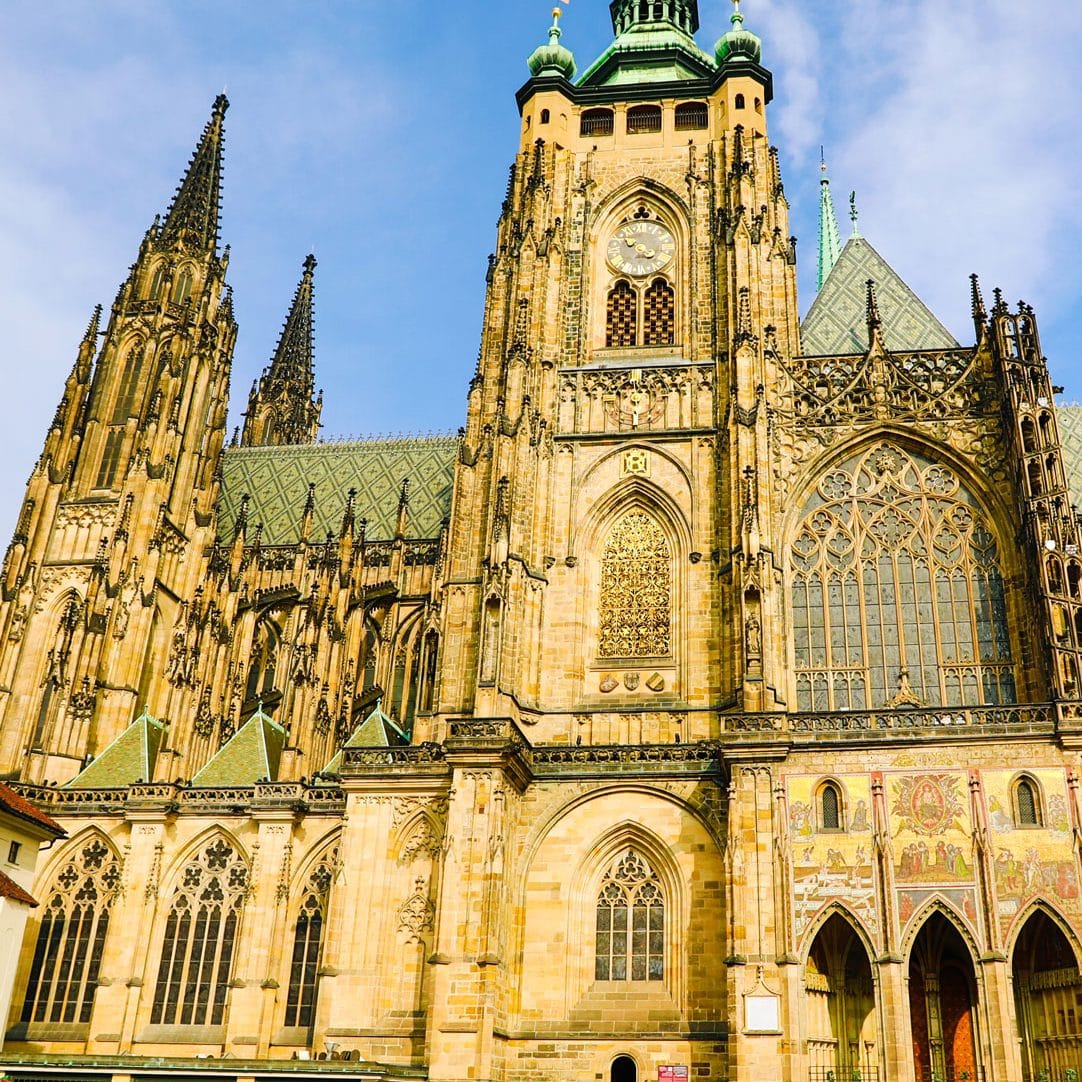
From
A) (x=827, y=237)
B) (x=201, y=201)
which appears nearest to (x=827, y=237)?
(x=827, y=237)

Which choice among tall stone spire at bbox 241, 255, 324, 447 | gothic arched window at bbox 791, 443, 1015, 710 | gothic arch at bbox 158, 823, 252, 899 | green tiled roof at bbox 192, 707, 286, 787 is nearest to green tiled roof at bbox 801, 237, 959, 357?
gothic arched window at bbox 791, 443, 1015, 710

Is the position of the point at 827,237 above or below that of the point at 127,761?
above

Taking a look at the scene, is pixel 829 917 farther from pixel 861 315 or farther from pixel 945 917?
pixel 861 315

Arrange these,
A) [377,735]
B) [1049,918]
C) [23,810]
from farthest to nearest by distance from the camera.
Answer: [377,735] → [23,810] → [1049,918]

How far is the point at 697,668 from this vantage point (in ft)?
95.9

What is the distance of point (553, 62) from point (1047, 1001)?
95.5 ft

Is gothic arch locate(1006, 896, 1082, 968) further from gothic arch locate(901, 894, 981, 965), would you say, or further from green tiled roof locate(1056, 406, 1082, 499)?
green tiled roof locate(1056, 406, 1082, 499)

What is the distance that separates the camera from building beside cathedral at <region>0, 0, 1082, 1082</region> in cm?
2434

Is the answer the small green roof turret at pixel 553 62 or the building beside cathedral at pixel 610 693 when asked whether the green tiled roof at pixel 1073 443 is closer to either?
the building beside cathedral at pixel 610 693

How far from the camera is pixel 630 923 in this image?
2645 centimetres

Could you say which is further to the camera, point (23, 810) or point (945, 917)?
point (23, 810)

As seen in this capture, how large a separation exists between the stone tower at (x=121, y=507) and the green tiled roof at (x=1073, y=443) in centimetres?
2661

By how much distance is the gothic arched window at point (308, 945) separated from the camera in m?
28.2

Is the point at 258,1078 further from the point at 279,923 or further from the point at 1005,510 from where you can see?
the point at 1005,510
